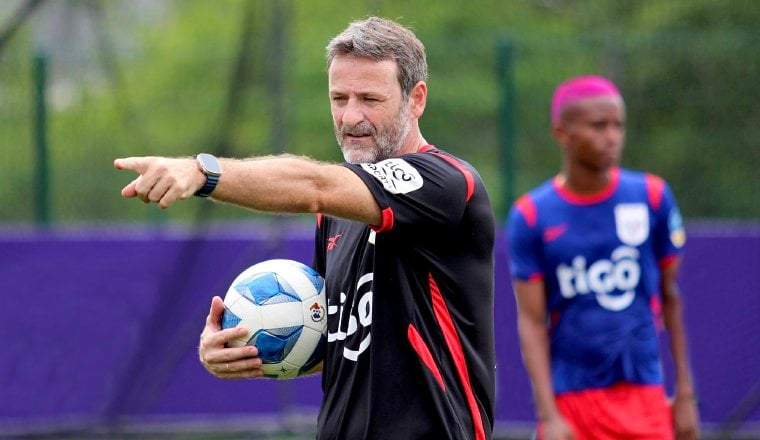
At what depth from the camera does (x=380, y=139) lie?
4.04 m

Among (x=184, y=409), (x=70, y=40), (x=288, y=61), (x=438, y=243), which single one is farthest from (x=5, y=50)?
(x=438, y=243)

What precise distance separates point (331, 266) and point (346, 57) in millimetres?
703

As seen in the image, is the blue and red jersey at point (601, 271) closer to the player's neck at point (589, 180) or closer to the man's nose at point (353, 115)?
the player's neck at point (589, 180)

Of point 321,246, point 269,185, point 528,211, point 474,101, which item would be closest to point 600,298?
point 528,211

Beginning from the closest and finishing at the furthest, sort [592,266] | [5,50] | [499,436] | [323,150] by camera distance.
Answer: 1. [592,266]
2. [499,436]
3. [5,50]
4. [323,150]

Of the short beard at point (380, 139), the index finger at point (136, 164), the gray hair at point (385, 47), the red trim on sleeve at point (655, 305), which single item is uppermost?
the gray hair at point (385, 47)

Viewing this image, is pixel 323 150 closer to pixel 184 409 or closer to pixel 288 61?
pixel 288 61

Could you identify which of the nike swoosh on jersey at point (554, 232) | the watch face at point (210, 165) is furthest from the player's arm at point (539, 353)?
the watch face at point (210, 165)

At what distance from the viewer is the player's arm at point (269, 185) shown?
3.13m

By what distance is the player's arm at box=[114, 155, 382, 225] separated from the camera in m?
3.13

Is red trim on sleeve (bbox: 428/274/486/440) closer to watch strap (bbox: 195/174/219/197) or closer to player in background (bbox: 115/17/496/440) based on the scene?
player in background (bbox: 115/17/496/440)

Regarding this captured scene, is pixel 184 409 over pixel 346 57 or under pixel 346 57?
under

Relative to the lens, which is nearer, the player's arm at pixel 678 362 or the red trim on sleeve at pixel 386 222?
the red trim on sleeve at pixel 386 222

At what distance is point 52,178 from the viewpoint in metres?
10.5
